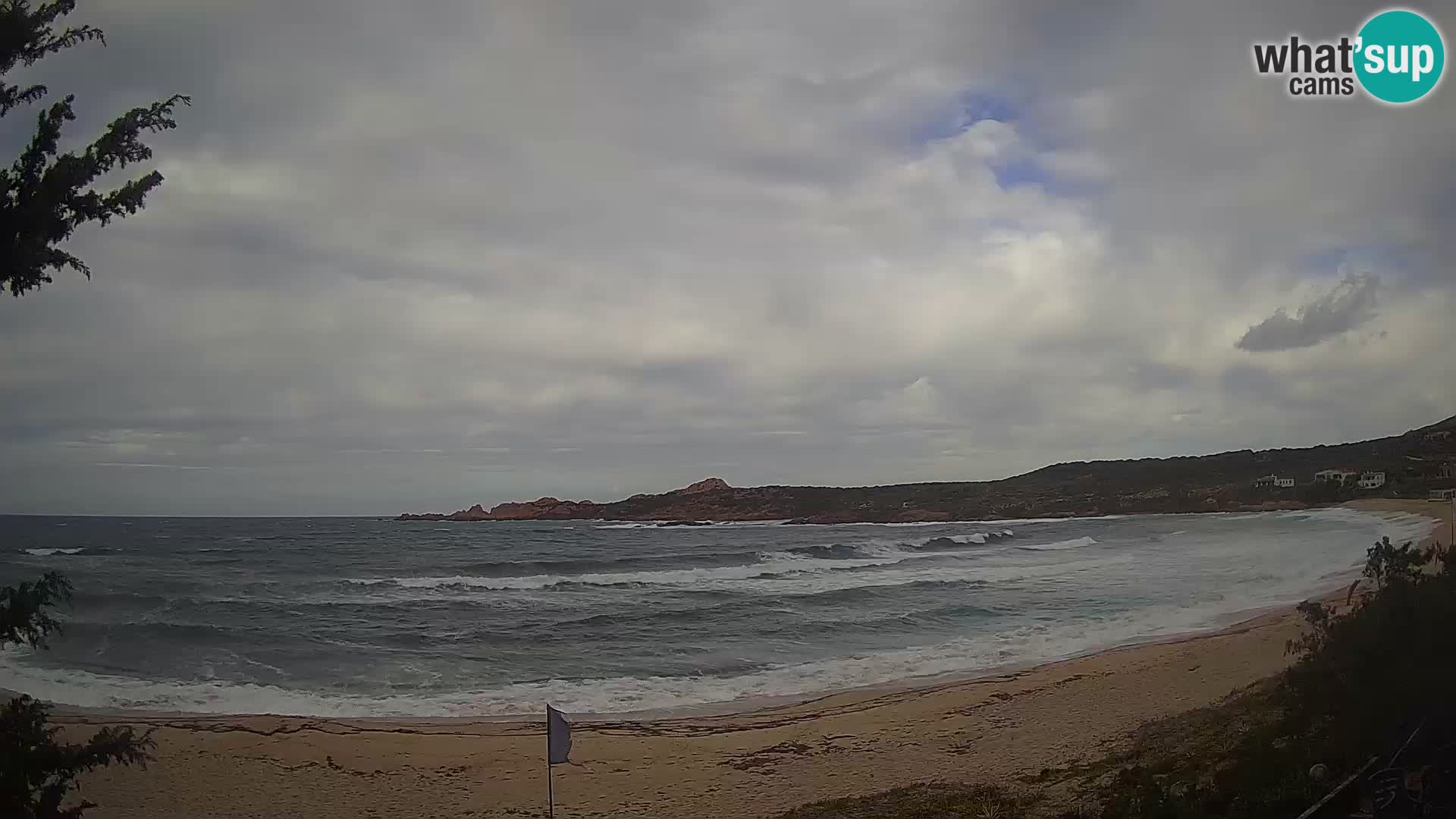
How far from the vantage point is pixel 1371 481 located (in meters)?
9.61

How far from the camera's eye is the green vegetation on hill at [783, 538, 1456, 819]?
514cm

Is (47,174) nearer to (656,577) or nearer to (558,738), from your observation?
(558,738)

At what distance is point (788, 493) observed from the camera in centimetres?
8231

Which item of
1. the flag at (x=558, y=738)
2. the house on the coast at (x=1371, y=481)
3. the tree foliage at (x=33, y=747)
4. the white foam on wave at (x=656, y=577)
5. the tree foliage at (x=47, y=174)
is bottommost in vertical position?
the white foam on wave at (x=656, y=577)

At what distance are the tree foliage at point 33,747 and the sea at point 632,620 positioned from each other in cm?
734

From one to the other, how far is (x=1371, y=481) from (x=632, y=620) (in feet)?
49.9

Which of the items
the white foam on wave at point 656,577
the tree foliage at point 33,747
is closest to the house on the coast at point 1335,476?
the tree foliage at point 33,747

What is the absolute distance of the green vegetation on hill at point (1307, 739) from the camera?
16.9 feet

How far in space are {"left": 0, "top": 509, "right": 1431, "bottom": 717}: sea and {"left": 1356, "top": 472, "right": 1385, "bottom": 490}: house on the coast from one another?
69 centimetres

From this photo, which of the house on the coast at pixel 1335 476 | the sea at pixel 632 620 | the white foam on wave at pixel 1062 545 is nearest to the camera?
the house on the coast at pixel 1335 476

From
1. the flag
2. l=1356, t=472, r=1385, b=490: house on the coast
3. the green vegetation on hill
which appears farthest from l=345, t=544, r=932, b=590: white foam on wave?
the flag

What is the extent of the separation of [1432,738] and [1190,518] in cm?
1519

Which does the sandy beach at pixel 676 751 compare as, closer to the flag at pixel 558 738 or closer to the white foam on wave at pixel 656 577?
the flag at pixel 558 738

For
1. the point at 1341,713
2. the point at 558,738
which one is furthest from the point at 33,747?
the point at 1341,713
